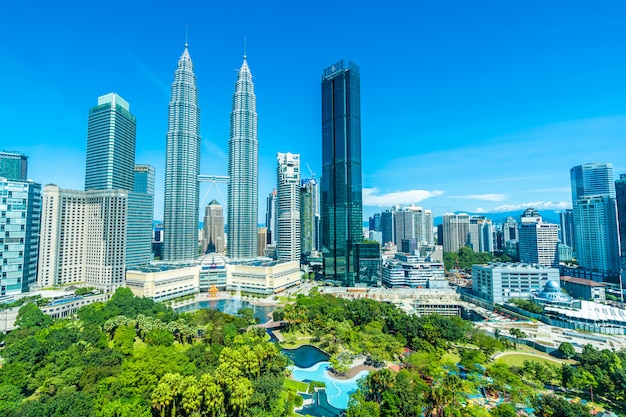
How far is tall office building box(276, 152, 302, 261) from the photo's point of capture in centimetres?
12862

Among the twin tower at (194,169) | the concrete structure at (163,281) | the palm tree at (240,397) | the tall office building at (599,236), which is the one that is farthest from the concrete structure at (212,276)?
the tall office building at (599,236)

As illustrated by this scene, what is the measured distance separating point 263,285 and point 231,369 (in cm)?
6320

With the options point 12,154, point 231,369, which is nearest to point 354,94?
point 231,369

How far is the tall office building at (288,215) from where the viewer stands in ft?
422

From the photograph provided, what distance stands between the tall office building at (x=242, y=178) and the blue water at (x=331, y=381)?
314ft

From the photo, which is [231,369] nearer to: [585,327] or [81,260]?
[585,327]

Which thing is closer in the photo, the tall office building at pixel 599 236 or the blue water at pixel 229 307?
the blue water at pixel 229 307

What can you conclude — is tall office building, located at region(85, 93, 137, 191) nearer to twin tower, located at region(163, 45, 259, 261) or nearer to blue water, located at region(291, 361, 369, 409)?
twin tower, located at region(163, 45, 259, 261)

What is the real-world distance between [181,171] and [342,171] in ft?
214

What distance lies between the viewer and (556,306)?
65.8 meters

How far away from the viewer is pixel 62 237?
3711 inches

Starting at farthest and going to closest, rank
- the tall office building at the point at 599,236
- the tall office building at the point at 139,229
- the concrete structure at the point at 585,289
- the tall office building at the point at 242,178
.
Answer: the tall office building at the point at 242,178
the tall office building at the point at 139,229
the tall office building at the point at 599,236
the concrete structure at the point at 585,289

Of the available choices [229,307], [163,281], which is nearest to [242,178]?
[163,281]

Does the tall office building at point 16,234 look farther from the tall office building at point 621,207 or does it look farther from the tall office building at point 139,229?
the tall office building at point 621,207
